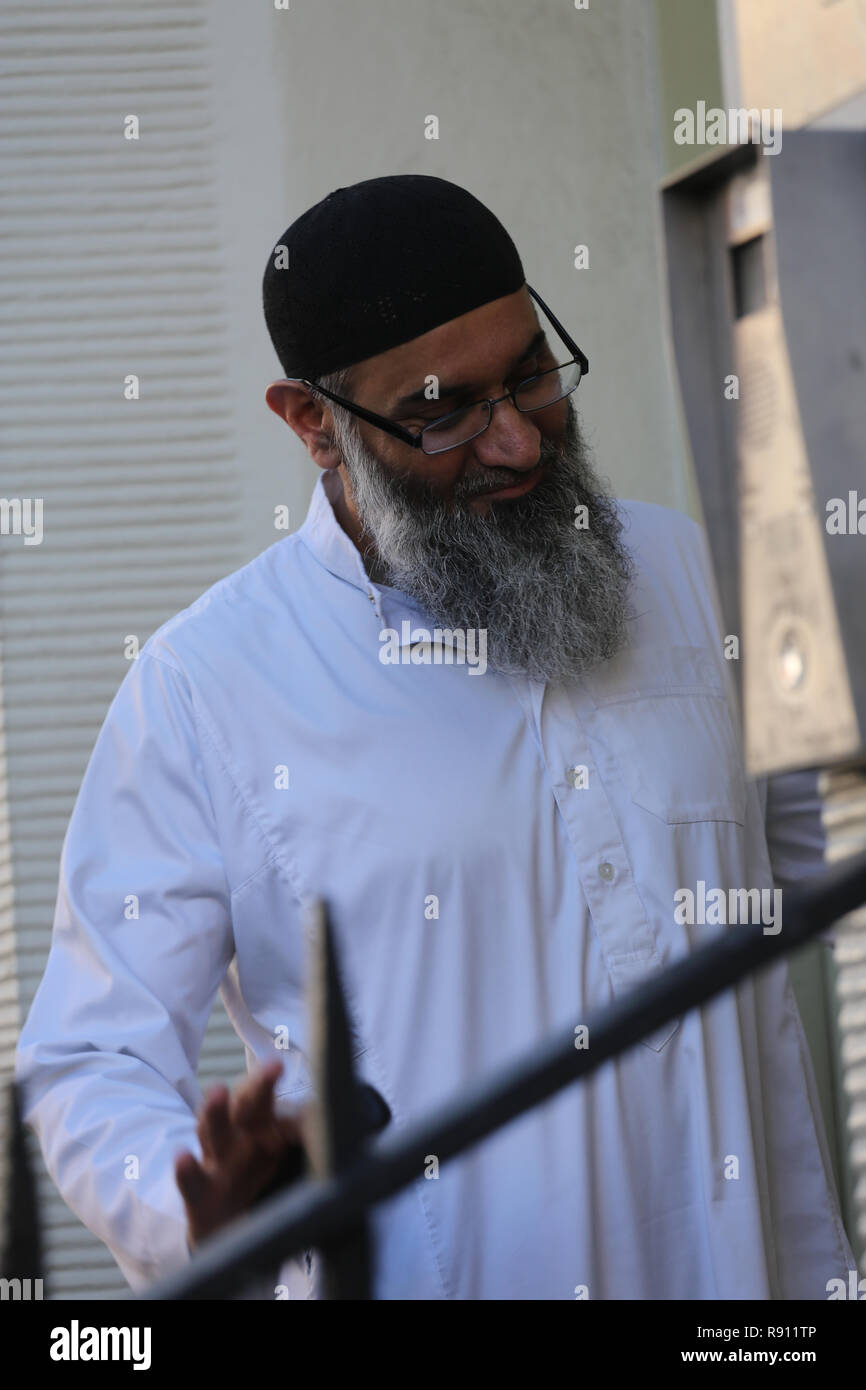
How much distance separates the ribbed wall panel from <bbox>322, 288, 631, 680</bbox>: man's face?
161 centimetres

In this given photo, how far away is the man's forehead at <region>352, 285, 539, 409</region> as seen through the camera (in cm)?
186

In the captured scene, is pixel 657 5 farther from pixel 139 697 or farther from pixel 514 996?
pixel 514 996

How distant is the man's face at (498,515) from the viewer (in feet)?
6.10

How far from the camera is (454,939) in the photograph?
173 centimetres

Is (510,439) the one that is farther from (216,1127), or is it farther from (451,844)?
(216,1127)

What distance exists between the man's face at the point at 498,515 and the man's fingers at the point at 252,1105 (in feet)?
3.33

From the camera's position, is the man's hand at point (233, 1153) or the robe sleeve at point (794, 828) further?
the robe sleeve at point (794, 828)

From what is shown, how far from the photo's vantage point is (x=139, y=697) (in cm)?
192

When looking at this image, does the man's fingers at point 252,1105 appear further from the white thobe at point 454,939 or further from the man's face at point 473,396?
the man's face at point 473,396

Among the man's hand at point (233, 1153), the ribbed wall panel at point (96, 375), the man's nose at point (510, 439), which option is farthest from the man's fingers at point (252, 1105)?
the ribbed wall panel at point (96, 375)

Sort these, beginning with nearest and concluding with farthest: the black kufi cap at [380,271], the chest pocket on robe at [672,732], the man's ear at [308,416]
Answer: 1. the chest pocket on robe at [672,732]
2. the black kufi cap at [380,271]
3. the man's ear at [308,416]

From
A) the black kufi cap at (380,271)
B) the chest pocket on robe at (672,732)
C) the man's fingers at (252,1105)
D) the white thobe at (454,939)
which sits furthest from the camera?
the black kufi cap at (380,271)

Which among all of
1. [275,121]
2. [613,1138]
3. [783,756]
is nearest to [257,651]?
[613,1138]
